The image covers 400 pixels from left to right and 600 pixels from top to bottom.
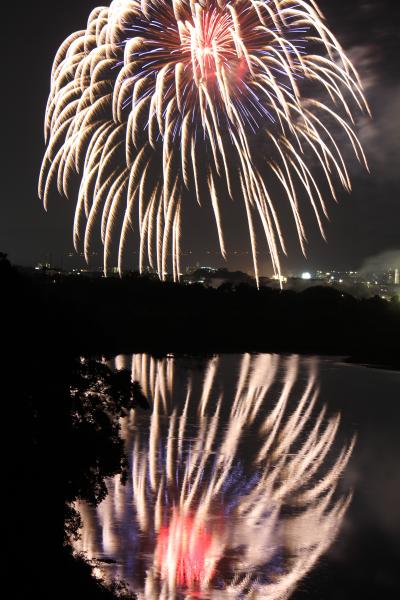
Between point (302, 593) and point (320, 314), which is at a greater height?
point (320, 314)

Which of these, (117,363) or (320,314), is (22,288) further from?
(320,314)

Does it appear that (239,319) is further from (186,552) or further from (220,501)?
(186,552)

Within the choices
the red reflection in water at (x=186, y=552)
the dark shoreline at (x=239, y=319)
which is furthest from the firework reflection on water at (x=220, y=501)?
the dark shoreline at (x=239, y=319)

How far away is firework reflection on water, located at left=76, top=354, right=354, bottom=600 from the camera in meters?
18.7

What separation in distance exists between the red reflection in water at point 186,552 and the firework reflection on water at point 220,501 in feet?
0.09

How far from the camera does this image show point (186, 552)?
20.0 meters

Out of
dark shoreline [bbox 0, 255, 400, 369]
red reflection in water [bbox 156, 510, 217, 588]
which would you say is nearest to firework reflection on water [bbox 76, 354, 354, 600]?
red reflection in water [bbox 156, 510, 217, 588]

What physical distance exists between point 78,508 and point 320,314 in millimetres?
74735

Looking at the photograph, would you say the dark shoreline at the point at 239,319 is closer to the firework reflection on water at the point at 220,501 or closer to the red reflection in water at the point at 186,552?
the firework reflection on water at the point at 220,501

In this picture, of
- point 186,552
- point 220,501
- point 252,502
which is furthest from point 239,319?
point 186,552

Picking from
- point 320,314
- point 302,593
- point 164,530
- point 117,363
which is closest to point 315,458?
point 164,530

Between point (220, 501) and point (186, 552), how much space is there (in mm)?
5218

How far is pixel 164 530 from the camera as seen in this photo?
21703mm

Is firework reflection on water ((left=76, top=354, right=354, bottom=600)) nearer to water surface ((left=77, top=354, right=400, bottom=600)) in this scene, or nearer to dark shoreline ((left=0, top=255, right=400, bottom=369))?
water surface ((left=77, top=354, right=400, bottom=600))
